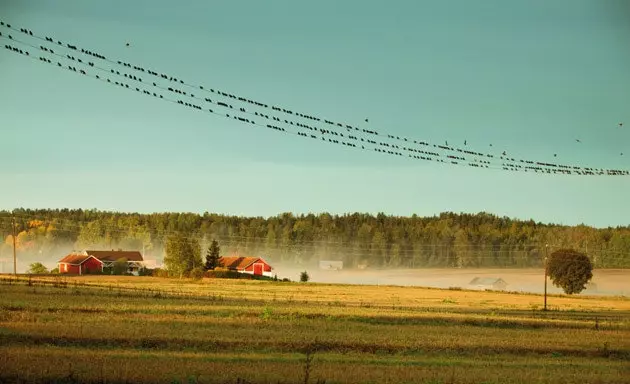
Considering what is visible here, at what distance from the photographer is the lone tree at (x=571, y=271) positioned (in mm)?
119938

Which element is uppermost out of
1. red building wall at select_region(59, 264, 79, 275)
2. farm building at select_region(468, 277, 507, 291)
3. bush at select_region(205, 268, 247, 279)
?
bush at select_region(205, 268, 247, 279)

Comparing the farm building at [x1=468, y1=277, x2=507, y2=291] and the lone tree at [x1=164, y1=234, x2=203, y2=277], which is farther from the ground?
the lone tree at [x1=164, y1=234, x2=203, y2=277]

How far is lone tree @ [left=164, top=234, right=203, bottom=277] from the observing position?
126 meters

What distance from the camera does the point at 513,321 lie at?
56031 millimetres

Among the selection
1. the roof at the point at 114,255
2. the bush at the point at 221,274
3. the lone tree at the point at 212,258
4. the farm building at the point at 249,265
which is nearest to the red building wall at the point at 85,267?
the roof at the point at 114,255

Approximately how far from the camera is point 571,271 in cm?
12006

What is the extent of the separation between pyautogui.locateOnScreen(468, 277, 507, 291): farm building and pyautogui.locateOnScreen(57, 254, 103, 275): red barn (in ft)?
217

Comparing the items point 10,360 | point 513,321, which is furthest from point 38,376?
point 513,321

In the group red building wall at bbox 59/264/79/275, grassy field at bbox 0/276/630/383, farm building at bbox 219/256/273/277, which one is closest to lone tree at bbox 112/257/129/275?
red building wall at bbox 59/264/79/275

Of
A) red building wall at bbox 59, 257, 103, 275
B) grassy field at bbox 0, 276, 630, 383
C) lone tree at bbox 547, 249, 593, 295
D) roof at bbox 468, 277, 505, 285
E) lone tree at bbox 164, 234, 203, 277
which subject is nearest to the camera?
grassy field at bbox 0, 276, 630, 383

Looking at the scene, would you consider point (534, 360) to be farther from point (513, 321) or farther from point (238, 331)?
point (513, 321)

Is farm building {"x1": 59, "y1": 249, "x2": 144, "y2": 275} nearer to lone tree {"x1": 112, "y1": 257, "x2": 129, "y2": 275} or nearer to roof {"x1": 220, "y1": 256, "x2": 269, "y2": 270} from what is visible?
lone tree {"x1": 112, "y1": 257, "x2": 129, "y2": 275}

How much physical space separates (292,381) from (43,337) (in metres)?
13.8

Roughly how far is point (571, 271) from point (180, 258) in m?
55.4
